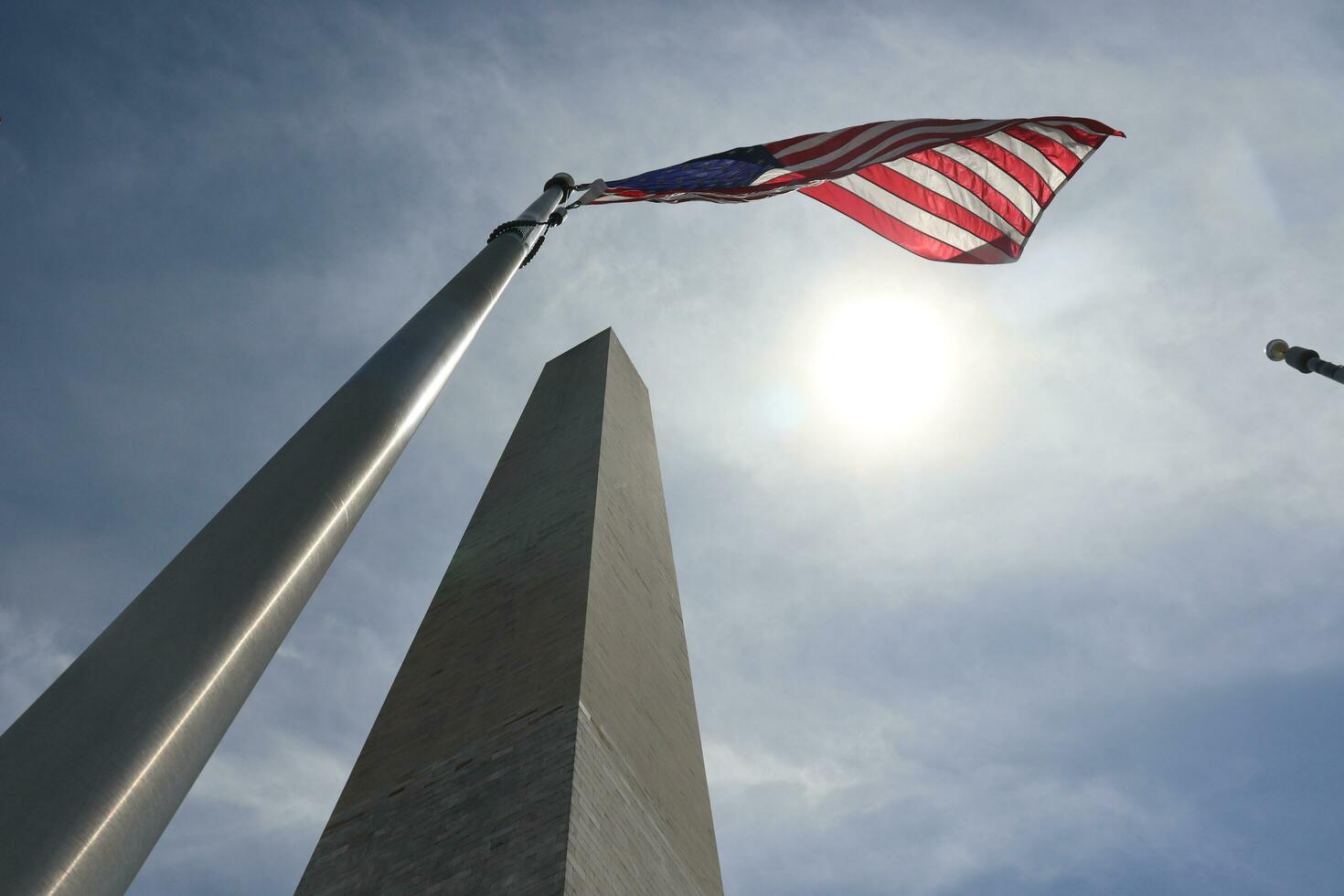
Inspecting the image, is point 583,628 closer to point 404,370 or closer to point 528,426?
point 404,370

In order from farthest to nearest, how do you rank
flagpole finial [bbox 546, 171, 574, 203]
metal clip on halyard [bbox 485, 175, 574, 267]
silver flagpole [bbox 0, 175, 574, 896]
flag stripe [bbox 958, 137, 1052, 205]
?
1. flag stripe [bbox 958, 137, 1052, 205]
2. flagpole finial [bbox 546, 171, 574, 203]
3. metal clip on halyard [bbox 485, 175, 574, 267]
4. silver flagpole [bbox 0, 175, 574, 896]

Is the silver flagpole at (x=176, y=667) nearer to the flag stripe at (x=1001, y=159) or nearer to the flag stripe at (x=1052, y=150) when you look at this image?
Answer: the flag stripe at (x=1001, y=159)

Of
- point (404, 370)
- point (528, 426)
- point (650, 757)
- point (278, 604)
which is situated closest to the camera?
point (278, 604)

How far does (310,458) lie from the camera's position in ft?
14.1

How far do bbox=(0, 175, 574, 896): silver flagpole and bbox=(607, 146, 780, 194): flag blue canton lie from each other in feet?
20.8

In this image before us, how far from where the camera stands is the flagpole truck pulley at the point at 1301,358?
32.7 feet

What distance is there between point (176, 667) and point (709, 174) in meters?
8.98

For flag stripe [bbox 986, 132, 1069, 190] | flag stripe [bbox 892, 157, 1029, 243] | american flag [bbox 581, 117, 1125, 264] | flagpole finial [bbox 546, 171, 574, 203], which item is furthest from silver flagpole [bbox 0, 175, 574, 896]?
flag stripe [bbox 986, 132, 1069, 190]

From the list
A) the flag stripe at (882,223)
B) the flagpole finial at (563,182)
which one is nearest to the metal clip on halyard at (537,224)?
the flagpole finial at (563,182)

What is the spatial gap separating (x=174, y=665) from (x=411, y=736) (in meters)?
7.75

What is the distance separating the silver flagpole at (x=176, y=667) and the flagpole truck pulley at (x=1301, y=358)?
30.2 feet

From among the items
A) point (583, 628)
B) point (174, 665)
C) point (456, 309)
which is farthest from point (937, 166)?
point (174, 665)

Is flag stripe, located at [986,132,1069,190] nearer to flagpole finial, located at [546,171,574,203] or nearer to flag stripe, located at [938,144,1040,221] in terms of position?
flag stripe, located at [938,144,1040,221]

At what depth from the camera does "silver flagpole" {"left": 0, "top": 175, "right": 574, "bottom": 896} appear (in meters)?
2.76
